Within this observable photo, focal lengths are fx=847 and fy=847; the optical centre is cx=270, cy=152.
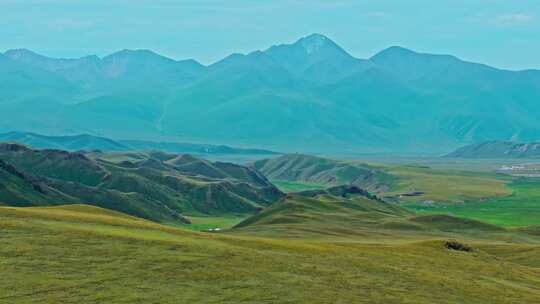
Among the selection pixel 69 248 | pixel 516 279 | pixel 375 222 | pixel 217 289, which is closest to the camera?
pixel 217 289

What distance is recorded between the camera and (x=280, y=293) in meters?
52.5

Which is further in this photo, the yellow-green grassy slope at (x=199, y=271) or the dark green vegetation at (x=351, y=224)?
Result: the dark green vegetation at (x=351, y=224)

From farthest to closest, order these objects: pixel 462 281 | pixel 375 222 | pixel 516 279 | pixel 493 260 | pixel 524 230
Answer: pixel 524 230 → pixel 375 222 → pixel 493 260 → pixel 516 279 → pixel 462 281

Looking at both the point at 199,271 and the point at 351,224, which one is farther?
the point at 351,224

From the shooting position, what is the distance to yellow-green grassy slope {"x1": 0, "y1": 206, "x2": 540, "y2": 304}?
49.9 meters

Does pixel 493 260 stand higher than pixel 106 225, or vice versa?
pixel 106 225

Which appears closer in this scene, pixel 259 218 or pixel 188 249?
pixel 188 249

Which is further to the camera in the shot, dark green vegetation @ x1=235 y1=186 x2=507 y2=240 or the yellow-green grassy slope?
dark green vegetation @ x1=235 y1=186 x2=507 y2=240

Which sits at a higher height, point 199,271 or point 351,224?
point 199,271

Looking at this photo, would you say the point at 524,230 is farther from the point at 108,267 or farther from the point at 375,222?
the point at 108,267

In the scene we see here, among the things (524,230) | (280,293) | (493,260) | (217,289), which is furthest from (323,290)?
(524,230)

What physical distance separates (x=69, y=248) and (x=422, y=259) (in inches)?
1295

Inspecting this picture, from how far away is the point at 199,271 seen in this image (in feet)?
181

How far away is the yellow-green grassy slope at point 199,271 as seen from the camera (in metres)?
49.9
